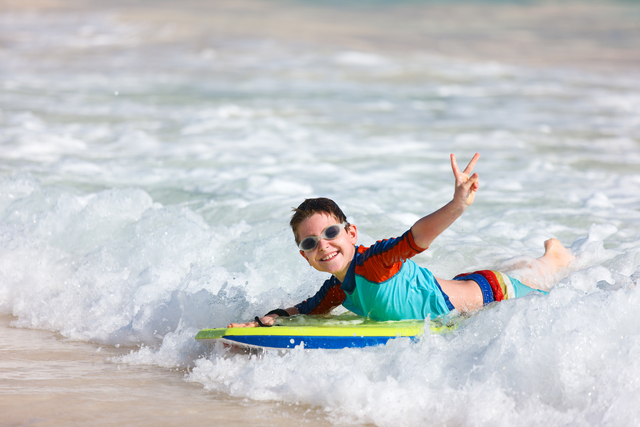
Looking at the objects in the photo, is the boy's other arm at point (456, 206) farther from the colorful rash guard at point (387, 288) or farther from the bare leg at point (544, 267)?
the bare leg at point (544, 267)

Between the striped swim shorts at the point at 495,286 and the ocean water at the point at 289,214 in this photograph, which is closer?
the ocean water at the point at 289,214

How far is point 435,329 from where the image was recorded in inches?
134

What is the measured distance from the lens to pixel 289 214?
6.33 metres

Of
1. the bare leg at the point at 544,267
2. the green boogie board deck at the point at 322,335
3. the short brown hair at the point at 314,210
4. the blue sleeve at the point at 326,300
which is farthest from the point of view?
the bare leg at the point at 544,267

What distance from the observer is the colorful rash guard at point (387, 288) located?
11.0ft

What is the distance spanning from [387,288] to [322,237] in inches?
18.2

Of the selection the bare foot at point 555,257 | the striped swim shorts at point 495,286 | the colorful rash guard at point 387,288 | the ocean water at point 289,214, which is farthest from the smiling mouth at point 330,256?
the bare foot at point 555,257

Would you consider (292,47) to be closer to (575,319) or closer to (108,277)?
(108,277)

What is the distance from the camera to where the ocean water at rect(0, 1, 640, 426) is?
2984 millimetres

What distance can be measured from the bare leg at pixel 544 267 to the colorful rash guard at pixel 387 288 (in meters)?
1.19

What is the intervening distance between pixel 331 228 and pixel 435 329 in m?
0.77

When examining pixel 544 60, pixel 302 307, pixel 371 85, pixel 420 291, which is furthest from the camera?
pixel 544 60

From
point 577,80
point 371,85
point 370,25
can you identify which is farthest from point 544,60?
point 370,25

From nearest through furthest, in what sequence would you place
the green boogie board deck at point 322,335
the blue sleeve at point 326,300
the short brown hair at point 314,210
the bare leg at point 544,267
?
the green boogie board deck at point 322,335
the short brown hair at point 314,210
the blue sleeve at point 326,300
the bare leg at point 544,267
